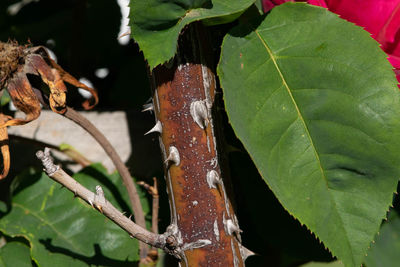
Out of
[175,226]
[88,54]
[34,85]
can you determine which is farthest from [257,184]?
[88,54]

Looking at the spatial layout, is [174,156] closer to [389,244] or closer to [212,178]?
[212,178]

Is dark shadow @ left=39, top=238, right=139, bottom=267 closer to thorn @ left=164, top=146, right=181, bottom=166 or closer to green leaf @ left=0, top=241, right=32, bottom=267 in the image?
green leaf @ left=0, top=241, right=32, bottom=267

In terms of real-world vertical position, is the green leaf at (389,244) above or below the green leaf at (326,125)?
below

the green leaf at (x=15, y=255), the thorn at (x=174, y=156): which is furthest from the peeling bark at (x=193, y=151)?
the green leaf at (x=15, y=255)

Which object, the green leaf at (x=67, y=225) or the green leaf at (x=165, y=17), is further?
the green leaf at (x=67, y=225)

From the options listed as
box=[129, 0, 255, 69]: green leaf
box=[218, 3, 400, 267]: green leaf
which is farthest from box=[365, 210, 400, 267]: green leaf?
box=[129, 0, 255, 69]: green leaf

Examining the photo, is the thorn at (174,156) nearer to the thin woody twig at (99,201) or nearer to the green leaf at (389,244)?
the thin woody twig at (99,201)
